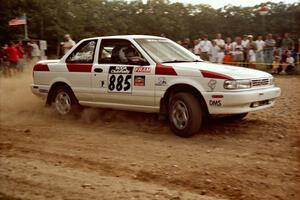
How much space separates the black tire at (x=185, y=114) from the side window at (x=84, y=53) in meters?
2.15

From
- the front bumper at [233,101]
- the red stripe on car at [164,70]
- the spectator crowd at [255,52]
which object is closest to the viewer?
the front bumper at [233,101]

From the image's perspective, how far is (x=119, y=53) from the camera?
26.8 ft

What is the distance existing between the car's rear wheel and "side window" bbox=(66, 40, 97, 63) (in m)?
0.61

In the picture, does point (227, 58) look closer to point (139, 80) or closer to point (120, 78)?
point (120, 78)

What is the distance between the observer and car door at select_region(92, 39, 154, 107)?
7621mm

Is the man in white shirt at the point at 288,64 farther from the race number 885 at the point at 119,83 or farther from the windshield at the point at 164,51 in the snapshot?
the race number 885 at the point at 119,83

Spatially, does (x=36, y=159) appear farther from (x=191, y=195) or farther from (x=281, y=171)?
(x=281, y=171)

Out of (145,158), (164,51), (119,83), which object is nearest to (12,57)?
(119,83)

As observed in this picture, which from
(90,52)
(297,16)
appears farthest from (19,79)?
(297,16)

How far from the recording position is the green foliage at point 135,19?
27.0 meters

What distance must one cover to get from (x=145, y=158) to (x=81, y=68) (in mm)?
3132

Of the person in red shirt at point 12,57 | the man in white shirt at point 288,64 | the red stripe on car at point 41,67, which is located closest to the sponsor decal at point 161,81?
the red stripe on car at point 41,67

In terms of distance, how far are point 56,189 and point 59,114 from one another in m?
4.50

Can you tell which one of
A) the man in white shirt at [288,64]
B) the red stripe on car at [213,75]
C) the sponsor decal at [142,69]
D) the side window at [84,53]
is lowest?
A: the man in white shirt at [288,64]
